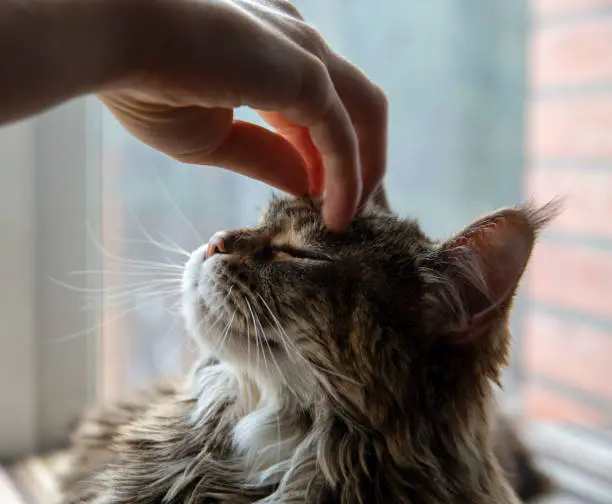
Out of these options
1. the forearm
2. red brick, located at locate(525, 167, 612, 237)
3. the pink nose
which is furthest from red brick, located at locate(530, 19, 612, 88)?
the forearm

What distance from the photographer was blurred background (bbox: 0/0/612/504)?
5.31 ft

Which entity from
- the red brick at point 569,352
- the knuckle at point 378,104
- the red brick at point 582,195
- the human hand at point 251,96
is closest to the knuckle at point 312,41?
the human hand at point 251,96

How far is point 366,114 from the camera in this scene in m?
1.07

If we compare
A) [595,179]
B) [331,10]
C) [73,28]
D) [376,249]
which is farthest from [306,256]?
[595,179]

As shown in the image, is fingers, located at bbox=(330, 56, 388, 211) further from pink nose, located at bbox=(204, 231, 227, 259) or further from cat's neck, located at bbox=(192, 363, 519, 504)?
cat's neck, located at bbox=(192, 363, 519, 504)

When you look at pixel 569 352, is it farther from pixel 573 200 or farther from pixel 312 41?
pixel 312 41

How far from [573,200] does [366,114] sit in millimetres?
1511

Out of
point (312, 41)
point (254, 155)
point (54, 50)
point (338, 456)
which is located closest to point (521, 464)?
point (338, 456)

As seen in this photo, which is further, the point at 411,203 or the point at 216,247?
the point at 411,203

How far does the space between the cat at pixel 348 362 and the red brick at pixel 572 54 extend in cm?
150

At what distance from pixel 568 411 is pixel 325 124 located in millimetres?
1957

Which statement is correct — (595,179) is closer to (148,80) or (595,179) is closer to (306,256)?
(306,256)

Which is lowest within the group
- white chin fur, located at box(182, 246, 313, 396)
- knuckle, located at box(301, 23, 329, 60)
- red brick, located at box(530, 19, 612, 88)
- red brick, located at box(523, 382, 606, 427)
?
red brick, located at box(523, 382, 606, 427)

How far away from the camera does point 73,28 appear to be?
0.66 meters
